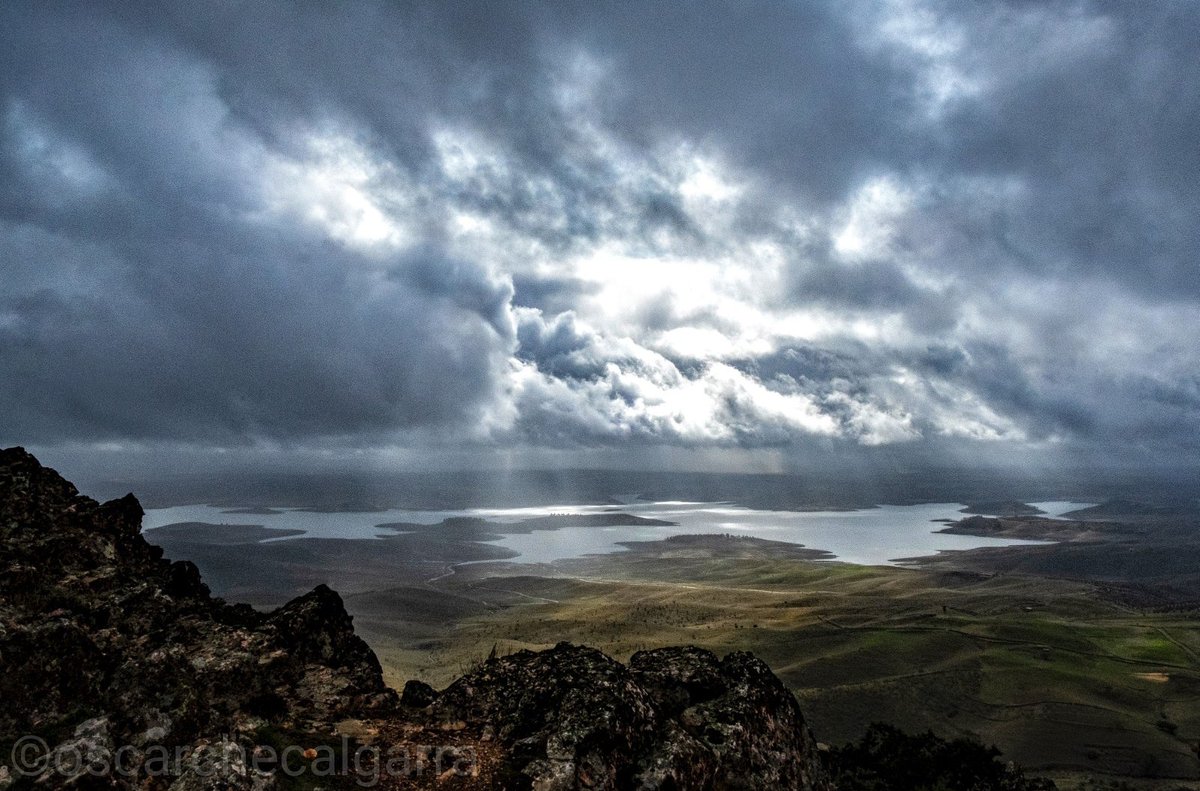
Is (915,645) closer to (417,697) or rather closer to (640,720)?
(640,720)

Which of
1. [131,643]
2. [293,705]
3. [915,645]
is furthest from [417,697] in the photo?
[915,645]

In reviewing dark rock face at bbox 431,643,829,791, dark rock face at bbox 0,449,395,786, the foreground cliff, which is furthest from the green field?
dark rock face at bbox 431,643,829,791

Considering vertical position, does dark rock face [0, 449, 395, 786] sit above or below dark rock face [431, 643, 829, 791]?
above

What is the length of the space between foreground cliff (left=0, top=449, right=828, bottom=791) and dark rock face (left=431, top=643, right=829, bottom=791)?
3cm

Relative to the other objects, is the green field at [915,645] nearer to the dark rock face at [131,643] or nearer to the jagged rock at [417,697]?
the dark rock face at [131,643]

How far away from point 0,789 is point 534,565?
484 feet

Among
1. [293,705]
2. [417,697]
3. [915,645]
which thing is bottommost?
[915,645]

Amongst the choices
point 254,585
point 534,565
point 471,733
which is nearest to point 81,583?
point 471,733

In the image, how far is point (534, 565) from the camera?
152 meters

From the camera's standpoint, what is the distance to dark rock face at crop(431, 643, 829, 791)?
9.88 meters

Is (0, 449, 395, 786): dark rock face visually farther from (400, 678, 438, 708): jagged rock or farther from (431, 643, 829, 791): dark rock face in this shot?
(431, 643, 829, 791): dark rock face

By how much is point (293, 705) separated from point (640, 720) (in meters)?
6.15

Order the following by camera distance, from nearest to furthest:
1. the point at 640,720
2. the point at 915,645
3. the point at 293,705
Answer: the point at 640,720 < the point at 293,705 < the point at 915,645

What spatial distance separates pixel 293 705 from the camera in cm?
1166
